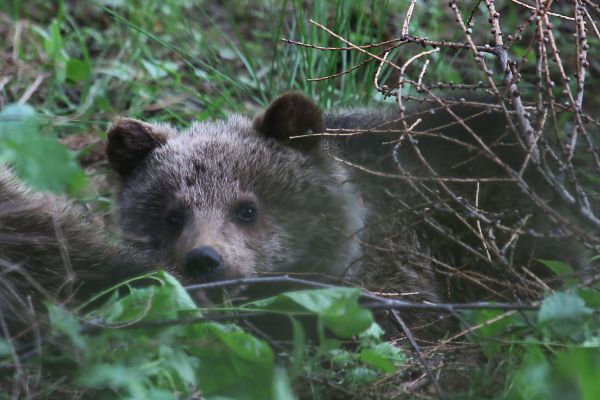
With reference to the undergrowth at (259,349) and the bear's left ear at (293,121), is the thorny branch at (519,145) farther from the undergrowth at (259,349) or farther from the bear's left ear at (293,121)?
the bear's left ear at (293,121)

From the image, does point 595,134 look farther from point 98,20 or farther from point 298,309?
point 98,20

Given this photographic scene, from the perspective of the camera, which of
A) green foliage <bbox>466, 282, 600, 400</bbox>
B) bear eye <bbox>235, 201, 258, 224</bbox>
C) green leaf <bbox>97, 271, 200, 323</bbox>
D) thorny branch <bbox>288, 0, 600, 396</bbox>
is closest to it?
green foliage <bbox>466, 282, 600, 400</bbox>

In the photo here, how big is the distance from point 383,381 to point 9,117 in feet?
5.30

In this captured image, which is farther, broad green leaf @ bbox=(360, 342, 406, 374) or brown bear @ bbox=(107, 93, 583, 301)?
brown bear @ bbox=(107, 93, 583, 301)

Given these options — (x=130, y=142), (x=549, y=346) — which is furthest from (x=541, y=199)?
(x=130, y=142)

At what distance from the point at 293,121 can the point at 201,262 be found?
43.9 inches

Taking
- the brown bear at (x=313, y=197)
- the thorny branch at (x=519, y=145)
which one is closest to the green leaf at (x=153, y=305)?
the thorny branch at (x=519, y=145)

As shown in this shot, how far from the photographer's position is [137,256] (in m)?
3.65

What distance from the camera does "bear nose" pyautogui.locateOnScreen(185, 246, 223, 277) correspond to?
14.5 feet

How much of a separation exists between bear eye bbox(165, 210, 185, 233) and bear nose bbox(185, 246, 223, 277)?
598 millimetres

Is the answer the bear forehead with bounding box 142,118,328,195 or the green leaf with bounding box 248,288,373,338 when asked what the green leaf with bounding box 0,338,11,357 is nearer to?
the green leaf with bounding box 248,288,373,338

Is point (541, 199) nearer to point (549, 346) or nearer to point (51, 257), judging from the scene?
point (549, 346)

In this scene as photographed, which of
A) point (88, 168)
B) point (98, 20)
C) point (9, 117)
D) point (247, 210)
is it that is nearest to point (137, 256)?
point (9, 117)

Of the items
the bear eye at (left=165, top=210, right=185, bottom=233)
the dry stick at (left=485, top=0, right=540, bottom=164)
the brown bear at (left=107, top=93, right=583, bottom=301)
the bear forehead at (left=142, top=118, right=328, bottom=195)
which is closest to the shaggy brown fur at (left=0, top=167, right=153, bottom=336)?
the brown bear at (left=107, top=93, right=583, bottom=301)
